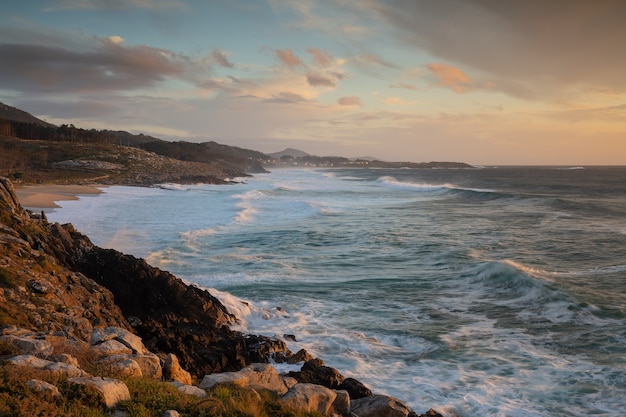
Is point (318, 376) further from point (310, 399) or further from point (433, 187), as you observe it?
point (433, 187)

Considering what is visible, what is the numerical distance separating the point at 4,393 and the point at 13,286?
20.3 feet

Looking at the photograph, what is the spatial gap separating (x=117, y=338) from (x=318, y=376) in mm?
4523

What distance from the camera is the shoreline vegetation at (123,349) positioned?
261 inches

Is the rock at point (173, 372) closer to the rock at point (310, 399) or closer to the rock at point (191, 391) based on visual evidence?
the rock at point (191, 391)

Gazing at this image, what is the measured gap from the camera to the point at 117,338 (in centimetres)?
1010

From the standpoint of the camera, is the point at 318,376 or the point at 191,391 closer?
the point at 191,391

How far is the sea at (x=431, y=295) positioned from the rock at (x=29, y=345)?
6963 millimetres

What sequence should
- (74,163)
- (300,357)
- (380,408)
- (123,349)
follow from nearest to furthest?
(380,408) → (123,349) → (300,357) → (74,163)

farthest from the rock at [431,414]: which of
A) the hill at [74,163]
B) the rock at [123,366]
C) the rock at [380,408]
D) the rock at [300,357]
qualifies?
the hill at [74,163]

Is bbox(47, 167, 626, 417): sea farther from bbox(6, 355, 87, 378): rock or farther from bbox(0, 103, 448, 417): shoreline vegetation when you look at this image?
bbox(6, 355, 87, 378): rock

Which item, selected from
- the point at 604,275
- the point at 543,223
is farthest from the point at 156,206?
the point at 604,275

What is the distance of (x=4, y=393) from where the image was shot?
19.5 feet

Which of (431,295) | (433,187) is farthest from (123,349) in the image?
(433,187)

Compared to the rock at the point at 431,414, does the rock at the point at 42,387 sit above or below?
above
